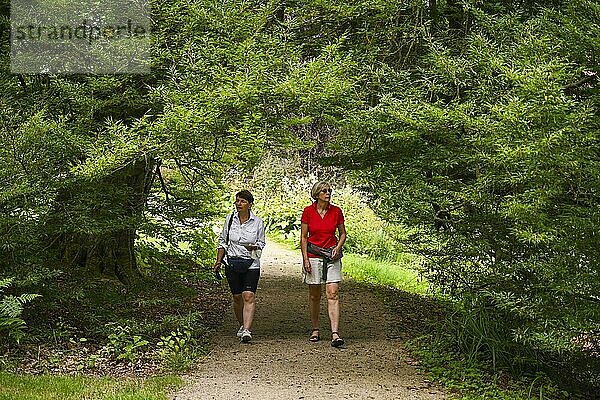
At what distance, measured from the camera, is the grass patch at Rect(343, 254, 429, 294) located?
14992 mm

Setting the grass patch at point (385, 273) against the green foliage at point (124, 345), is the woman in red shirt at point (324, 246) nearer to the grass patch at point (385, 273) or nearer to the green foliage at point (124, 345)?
the green foliage at point (124, 345)

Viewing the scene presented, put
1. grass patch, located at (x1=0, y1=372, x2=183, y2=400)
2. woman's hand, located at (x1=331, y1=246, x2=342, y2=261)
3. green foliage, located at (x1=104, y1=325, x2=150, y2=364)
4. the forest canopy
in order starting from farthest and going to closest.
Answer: woman's hand, located at (x1=331, y1=246, x2=342, y2=261) → green foliage, located at (x1=104, y1=325, x2=150, y2=364) → the forest canopy → grass patch, located at (x1=0, y1=372, x2=183, y2=400)

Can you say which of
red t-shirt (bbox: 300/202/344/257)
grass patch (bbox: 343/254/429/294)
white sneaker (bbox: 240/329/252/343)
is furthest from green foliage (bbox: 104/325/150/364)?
grass patch (bbox: 343/254/429/294)

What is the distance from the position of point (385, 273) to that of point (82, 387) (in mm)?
10011

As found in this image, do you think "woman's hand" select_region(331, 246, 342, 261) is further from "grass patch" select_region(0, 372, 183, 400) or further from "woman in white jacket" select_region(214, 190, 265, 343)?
"grass patch" select_region(0, 372, 183, 400)

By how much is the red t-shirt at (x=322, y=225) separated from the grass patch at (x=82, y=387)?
2.18 metres

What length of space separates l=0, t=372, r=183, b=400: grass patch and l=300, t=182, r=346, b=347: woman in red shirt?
1.95 metres

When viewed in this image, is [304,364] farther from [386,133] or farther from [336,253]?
[386,133]

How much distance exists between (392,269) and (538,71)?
1077cm

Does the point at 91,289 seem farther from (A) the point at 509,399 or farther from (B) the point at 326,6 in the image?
(A) the point at 509,399

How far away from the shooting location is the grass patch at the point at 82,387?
20.1 feet

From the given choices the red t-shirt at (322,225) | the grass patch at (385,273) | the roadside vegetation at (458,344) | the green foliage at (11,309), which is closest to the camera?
the green foliage at (11,309)

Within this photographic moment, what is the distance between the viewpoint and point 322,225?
8.18m

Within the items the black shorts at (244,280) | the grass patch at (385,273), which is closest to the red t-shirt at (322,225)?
the black shorts at (244,280)
